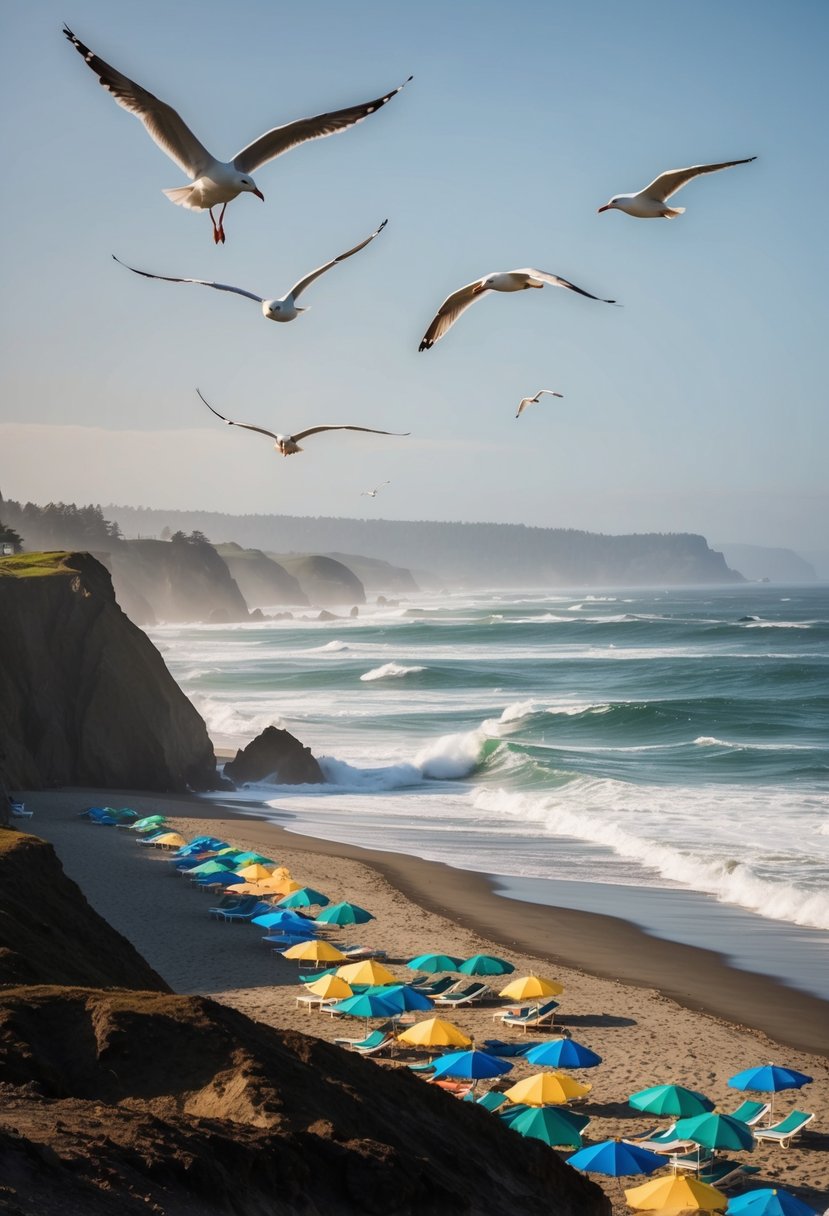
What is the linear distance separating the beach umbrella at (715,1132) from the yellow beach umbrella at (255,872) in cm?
1209

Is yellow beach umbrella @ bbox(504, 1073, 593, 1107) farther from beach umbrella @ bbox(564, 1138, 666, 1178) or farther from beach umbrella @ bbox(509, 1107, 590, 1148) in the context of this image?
beach umbrella @ bbox(564, 1138, 666, 1178)

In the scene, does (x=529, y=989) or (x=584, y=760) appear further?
(x=584, y=760)

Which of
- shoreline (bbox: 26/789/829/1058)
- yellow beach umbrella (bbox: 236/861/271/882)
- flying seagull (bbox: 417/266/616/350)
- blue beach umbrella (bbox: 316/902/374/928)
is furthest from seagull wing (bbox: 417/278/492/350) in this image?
yellow beach umbrella (bbox: 236/861/271/882)

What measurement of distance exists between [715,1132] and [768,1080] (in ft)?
5.24

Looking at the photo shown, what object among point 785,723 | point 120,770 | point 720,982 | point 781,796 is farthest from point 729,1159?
point 785,723

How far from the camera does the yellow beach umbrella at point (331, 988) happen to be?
16.6m

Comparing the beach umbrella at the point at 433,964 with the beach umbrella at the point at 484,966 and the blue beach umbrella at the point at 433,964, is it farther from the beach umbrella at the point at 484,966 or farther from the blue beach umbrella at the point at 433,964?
the beach umbrella at the point at 484,966

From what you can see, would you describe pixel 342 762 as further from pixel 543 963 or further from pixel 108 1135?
pixel 108 1135

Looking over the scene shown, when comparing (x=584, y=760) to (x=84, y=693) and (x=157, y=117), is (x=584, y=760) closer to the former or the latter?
(x=84, y=693)

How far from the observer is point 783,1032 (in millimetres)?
16984

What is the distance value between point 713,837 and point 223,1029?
22.7 metres

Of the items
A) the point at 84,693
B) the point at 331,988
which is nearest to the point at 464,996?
the point at 331,988

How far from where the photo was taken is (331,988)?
54.9 ft

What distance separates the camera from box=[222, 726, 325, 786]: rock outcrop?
127 feet
